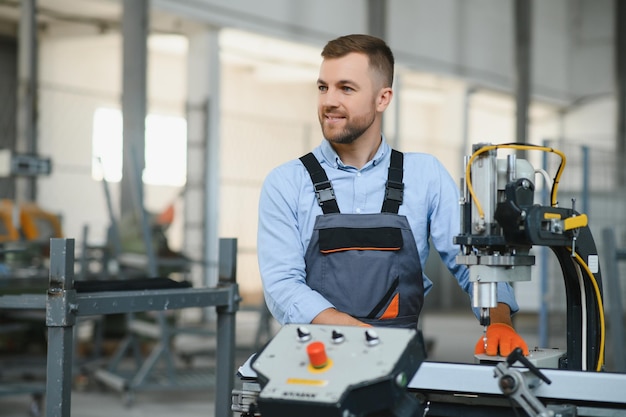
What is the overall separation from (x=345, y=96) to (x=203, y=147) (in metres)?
6.18

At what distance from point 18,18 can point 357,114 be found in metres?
6.27

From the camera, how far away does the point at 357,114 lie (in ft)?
6.18

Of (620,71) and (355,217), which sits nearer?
(355,217)

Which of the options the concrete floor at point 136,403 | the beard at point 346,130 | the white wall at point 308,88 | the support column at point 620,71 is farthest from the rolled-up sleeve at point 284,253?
the support column at point 620,71

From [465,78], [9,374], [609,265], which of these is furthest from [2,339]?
[465,78]

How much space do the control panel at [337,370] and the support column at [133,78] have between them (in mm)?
5547

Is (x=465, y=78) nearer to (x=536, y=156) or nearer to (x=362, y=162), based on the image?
(x=536, y=156)

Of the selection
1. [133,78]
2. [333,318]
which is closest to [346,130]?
[333,318]

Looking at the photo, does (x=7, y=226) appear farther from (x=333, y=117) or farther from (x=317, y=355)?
(x=317, y=355)

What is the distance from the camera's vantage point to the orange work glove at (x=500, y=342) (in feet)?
5.23

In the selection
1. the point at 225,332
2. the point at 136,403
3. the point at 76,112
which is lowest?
the point at 136,403

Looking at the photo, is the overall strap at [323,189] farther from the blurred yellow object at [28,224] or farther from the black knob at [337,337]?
the blurred yellow object at [28,224]

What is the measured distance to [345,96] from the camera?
73.7 inches

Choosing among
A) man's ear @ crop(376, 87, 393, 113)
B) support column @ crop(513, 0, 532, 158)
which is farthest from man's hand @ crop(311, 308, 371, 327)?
support column @ crop(513, 0, 532, 158)
